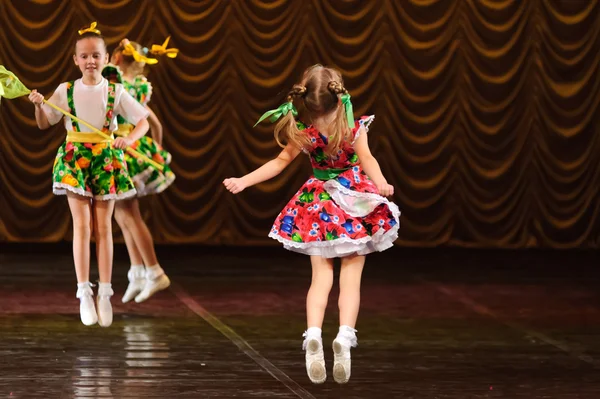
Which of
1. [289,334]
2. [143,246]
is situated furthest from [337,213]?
[143,246]

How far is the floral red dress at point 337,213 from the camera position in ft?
12.2

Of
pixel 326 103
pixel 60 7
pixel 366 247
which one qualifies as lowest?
pixel 366 247

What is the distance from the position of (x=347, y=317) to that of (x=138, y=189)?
2294 mm

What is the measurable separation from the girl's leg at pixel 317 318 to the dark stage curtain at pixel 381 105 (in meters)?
5.02

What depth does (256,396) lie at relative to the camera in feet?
11.7

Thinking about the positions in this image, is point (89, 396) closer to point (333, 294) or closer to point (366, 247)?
point (366, 247)

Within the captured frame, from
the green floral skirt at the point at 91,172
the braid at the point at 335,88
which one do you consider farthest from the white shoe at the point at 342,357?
the green floral skirt at the point at 91,172

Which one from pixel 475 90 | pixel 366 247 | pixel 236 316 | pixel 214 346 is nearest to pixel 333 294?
pixel 236 316

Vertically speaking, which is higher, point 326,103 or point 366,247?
point 326,103

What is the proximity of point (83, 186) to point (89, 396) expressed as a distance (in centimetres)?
147

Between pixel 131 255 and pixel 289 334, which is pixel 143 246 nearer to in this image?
pixel 131 255

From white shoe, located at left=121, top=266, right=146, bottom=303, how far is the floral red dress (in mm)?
2068

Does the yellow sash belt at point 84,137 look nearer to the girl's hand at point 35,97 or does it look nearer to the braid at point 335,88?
the girl's hand at point 35,97

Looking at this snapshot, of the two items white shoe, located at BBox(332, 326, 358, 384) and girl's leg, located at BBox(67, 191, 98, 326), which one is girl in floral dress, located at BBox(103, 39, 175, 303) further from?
white shoe, located at BBox(332, 326, 358, 384)
